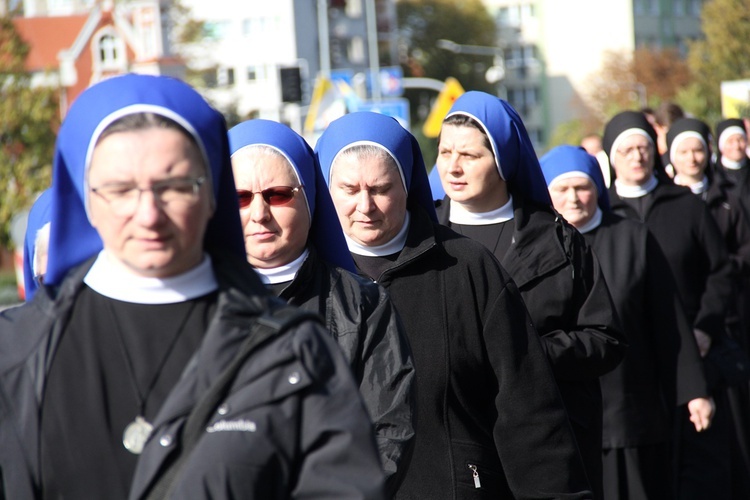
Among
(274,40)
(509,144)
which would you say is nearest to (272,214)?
(509,144)

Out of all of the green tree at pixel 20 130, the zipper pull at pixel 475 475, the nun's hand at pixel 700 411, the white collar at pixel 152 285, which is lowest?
the nun's hand at pixel 700 411

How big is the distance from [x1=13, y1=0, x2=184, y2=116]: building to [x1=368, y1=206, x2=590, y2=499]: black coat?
31.1m

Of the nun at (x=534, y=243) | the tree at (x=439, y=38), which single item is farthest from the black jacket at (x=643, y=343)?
the tree at (x=439, y=38)

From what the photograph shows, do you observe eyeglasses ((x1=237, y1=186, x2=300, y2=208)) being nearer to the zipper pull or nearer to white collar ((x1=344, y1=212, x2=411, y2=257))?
white collar ((x1=344, y1=212, x2=411, y2=257))

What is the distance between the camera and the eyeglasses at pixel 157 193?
106 inches

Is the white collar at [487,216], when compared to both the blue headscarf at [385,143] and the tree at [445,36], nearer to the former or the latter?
Result: the blue headscarf at [385,143]

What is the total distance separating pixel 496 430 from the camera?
4711mm

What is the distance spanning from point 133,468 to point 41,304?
1.30 feet

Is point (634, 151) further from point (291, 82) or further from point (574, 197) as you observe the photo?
point (291, 82)

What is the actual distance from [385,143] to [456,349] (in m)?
0.76

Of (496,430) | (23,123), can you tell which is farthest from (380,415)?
(23,123)

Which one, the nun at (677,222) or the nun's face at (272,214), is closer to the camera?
the nun's face at (272,214)

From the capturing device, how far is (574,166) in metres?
7.17

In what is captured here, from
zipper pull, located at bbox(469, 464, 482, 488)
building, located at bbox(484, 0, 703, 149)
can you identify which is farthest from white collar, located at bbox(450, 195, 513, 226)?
building, located at bbox(484, 0, 703, 149)
